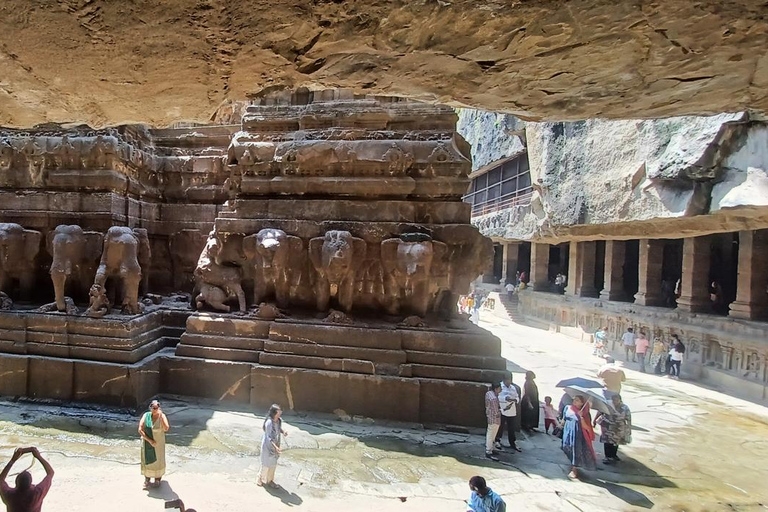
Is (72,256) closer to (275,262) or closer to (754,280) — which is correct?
(275,262)

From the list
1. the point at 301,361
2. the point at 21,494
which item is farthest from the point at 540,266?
the point at 21,494

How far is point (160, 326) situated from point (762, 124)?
1194 centimetres

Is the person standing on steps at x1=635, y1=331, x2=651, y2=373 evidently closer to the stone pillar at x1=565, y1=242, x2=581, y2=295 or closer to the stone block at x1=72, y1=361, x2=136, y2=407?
the stone pillar at x1=565, y1=242, x2=581, y2=295

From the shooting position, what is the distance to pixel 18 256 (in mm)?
7523

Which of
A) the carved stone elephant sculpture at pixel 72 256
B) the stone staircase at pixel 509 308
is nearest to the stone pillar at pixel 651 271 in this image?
the stone staircase at pixel 509 308

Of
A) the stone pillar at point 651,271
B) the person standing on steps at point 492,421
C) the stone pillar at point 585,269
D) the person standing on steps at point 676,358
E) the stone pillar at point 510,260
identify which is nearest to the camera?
the person standing on steps at point 492,421

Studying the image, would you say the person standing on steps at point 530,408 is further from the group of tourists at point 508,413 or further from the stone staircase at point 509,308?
the stone staircase at point 509,308

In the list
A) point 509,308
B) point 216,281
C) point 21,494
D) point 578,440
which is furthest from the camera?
point 509,308


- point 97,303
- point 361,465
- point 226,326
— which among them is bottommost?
point 361,465

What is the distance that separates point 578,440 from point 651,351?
789cm

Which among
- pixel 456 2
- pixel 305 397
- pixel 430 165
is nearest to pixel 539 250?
pixel 430 165

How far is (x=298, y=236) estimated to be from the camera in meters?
7.16

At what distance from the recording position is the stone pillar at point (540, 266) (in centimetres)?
1922

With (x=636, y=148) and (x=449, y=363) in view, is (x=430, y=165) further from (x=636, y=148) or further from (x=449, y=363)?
(x=636, y=148)
